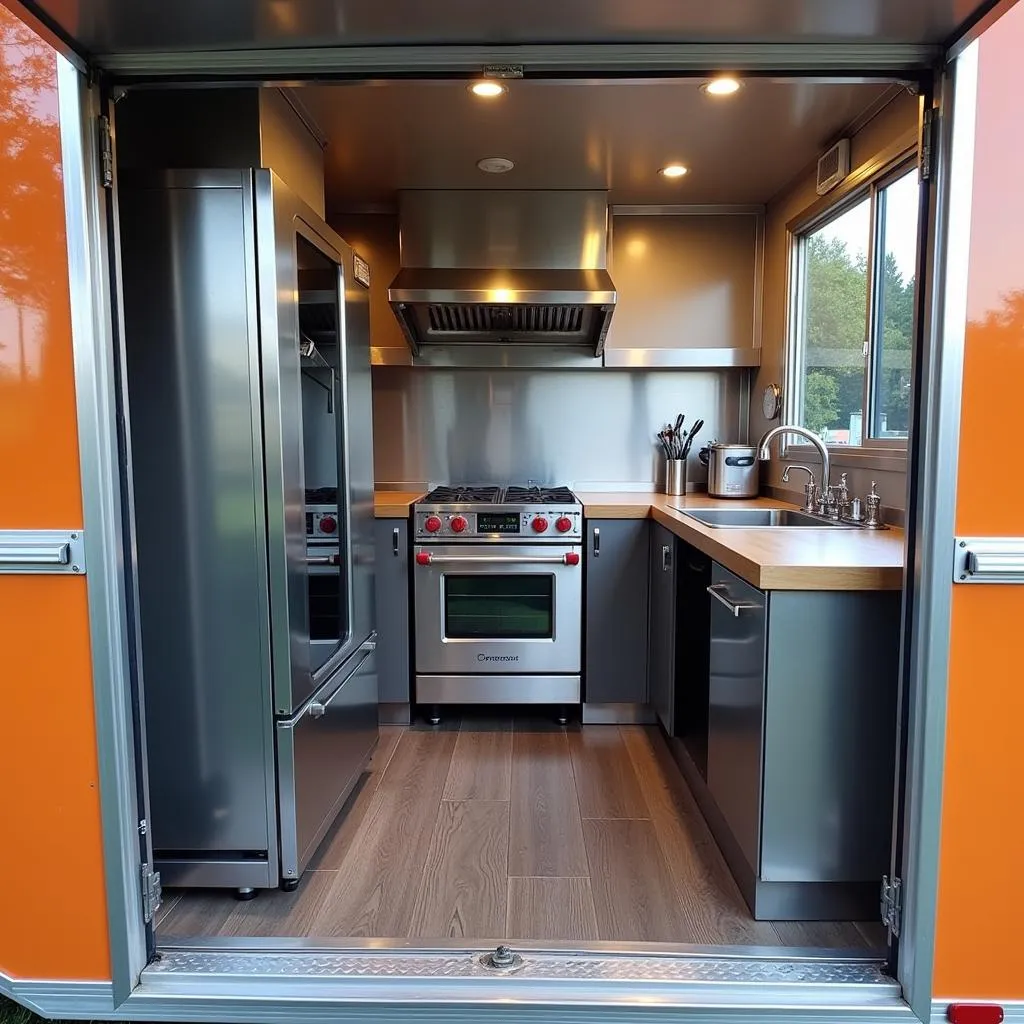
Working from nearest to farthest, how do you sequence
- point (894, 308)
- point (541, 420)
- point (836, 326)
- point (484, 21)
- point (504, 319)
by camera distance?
point (484, 21)
point (894, 308)
point (836, 326)
point (504, 319)
point (541, 420)

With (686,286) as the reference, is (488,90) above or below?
above

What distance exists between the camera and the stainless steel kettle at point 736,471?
308 cm

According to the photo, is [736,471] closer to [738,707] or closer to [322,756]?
[738,707]

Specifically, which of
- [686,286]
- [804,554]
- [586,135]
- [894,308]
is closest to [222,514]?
[804,554]

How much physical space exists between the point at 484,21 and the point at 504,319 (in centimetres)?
199

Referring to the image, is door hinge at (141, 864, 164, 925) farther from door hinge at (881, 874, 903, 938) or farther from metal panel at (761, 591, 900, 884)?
door hinge at (881, 874, 903, 938)

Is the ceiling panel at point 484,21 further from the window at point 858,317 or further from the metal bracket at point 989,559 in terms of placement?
the window at point 858,317

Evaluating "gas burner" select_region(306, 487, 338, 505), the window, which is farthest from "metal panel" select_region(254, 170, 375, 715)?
the window

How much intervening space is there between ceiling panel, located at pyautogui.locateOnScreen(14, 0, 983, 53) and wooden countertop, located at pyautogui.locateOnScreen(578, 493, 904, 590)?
1012 millimetres

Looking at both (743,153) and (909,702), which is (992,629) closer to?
(909,702)

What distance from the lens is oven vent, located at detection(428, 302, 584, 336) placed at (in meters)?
2.99

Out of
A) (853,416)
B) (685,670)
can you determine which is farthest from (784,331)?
(685,670)

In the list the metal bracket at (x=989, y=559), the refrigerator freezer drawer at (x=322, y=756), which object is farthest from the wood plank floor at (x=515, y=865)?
the metal bracket at (x=989, y=559)

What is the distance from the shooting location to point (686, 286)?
3.26 metres
